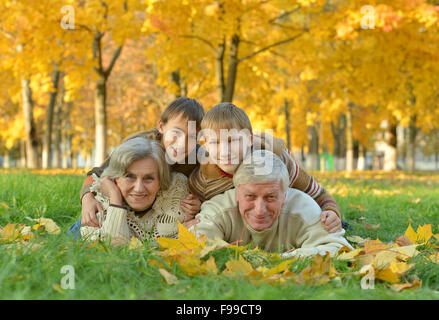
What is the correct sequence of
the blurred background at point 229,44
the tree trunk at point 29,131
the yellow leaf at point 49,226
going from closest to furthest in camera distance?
1. the yellow leaf at point 49,226
2. the blurred background at point 229,44
3. the tree trunk at point 29,131

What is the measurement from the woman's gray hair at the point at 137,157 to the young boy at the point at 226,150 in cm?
26

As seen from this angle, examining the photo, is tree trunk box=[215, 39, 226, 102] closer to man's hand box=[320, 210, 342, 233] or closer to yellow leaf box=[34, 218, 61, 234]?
yellow leaf box=[34, 218, 61, 234]

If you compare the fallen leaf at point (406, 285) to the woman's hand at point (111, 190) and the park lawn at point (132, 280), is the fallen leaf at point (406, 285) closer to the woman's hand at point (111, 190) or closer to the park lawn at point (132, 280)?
the park lawn at point (132, 280)

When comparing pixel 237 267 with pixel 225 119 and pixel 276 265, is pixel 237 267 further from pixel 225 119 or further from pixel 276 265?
pixel 225 119

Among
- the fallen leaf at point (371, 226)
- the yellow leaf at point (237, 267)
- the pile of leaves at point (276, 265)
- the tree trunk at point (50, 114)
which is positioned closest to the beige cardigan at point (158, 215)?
the pile of leaves at point (276, 265)

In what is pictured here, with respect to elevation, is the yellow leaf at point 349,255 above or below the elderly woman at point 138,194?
below

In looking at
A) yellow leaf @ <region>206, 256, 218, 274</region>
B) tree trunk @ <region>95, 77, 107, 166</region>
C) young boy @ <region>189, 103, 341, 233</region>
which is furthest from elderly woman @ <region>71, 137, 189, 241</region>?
tree trunk @ <region>95, 77, 107, 166</region>

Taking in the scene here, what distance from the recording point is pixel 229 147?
3016mm

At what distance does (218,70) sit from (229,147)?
7825 mm

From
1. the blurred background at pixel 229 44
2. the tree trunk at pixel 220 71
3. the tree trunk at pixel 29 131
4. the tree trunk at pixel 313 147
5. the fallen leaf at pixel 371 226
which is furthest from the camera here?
the tree trunk at pixel 313 147

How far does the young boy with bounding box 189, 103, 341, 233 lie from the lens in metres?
3.04

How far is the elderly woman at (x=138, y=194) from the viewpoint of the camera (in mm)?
3211

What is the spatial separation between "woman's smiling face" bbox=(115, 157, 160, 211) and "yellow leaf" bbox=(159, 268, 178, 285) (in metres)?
1.16
